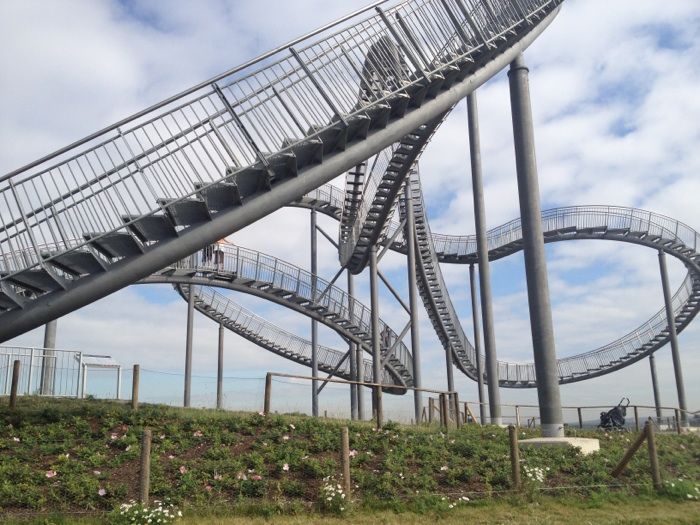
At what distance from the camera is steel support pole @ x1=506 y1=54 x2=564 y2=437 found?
14.2 metres

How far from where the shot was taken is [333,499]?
8.91m

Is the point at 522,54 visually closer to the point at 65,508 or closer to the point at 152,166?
the point at 152,166

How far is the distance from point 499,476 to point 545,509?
119 centimetres

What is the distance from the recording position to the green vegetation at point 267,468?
8812 millimetres

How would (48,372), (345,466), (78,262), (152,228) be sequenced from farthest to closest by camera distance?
(48,372)
(152,228)
(78,262)
(345,466)

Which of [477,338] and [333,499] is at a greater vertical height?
[477,338]

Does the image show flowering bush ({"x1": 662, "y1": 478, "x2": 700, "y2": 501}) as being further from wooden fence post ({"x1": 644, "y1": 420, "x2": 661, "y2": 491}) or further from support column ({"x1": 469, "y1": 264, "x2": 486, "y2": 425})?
support column ({"x1": 469, "y1": 264, "x2": 486, "y2": 425})

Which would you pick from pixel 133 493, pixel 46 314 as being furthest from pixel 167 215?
pixel 133 493

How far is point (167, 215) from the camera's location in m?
10.3

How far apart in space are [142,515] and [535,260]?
32.7 ft

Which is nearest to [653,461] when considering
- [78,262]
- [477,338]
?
[78,262]

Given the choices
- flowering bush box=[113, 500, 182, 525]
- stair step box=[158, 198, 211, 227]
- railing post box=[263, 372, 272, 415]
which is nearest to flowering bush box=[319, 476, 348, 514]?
flowering bush box=[113, 500, 182, 525]

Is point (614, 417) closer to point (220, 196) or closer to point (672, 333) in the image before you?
point (672, 333)

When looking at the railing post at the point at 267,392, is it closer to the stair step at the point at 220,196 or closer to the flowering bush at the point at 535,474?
the stair step at the point at 220,196
